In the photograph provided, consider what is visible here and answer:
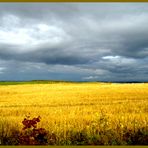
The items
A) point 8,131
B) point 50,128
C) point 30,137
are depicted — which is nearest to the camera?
point 30,137

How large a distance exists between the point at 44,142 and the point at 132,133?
2.39 metres

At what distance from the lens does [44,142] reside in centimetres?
891

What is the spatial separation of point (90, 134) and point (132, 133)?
1143 mm

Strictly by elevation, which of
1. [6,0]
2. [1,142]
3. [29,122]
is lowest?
[1,142]

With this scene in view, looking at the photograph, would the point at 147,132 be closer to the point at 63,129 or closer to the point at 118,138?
the point at 118,138

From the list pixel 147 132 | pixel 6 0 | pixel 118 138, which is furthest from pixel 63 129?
pixel 6 0

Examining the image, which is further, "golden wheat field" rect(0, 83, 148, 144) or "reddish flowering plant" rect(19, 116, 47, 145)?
"golden wheat field" rect(0, 83, 148, 144)

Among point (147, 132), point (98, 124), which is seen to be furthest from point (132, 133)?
point (98, 124)

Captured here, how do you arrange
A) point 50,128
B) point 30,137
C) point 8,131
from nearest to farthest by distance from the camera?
point 30,137
point 8,131
point 50,128

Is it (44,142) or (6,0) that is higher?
(6,0)

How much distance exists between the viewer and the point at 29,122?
868cm

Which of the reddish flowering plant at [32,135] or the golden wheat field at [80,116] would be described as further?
the golden wheat field at [80,116]

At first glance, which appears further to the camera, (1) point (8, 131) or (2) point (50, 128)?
(2) point (50, 128)

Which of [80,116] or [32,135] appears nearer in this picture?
[32,135]
